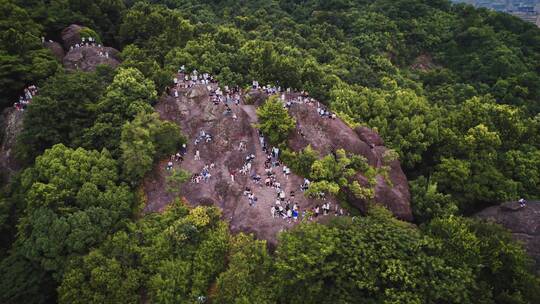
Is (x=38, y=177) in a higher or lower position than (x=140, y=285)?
higher

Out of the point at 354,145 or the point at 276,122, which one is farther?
the point at 354,145

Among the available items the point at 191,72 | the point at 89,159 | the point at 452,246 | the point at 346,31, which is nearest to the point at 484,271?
the point at 452,246

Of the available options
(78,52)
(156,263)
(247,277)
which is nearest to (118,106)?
(78,52)

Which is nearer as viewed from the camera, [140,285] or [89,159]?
[140,285]

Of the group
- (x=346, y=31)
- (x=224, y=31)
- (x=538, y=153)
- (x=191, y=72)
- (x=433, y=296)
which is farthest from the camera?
(x=346, y=31)

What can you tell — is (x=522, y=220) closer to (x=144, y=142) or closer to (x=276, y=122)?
(x=276, y=122)

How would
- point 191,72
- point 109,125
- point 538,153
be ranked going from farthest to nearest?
1. point 191,72
2. point 538,153
3. point 109,125

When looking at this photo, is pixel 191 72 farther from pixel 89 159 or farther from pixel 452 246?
pixel 452 246
